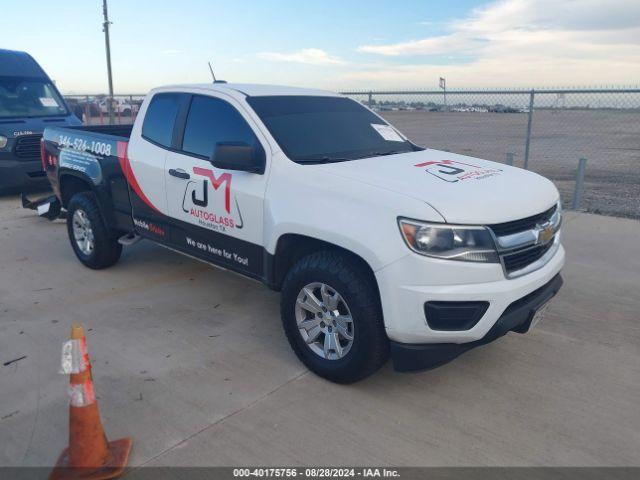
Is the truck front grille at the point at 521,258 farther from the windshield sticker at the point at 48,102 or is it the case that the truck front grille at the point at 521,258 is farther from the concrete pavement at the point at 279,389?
the windshield sticker at the point at 48,102

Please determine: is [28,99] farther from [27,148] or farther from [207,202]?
[207,202]

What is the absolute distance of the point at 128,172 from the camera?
4.99 metres

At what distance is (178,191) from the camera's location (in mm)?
4500

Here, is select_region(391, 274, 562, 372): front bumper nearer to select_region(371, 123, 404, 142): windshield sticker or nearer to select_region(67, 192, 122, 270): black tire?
select_region(371, 123, 404, 142): windshield sticker

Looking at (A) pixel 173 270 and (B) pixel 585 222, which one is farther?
(B) pixel 585 222

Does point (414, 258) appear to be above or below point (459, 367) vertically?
above

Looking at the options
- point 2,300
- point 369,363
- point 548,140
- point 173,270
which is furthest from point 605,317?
point 548,140

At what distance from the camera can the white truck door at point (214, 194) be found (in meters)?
3.96

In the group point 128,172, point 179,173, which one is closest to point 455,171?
point 179,173

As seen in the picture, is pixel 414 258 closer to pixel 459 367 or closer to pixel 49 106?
pixel 459 367

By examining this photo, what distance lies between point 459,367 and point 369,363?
834mm

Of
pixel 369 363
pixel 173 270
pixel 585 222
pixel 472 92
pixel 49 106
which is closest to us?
pixel 369 363

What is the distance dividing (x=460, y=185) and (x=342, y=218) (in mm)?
747

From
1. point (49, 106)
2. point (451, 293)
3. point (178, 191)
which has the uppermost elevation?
point (49, 106)
